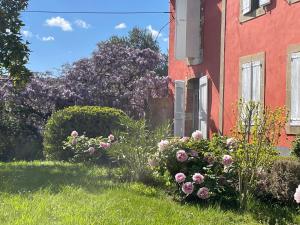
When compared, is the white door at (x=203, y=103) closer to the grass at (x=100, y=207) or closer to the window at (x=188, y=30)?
the window at (x=188, y=30)

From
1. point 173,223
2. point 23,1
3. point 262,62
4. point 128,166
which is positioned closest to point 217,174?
point 173,223

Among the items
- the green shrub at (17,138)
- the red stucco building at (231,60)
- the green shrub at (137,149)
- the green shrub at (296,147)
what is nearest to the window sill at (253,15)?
the red stucco building at (231,60)

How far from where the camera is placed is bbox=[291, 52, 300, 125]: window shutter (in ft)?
33.5

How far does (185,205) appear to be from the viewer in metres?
7.35

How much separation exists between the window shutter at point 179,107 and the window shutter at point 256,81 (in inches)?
200

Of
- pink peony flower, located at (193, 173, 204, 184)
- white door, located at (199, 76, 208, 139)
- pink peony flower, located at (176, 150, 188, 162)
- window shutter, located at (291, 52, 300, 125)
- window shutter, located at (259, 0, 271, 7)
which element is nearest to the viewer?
pink peony flower, located at (193, 173, 204, 184)

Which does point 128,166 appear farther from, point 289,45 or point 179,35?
point 179,35

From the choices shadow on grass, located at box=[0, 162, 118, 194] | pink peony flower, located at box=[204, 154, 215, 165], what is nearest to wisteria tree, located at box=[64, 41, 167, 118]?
shadow on grass, located at box=[0, 162, 118, 194]

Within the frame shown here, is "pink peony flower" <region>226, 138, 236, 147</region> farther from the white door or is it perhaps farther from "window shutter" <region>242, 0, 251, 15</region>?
the white door

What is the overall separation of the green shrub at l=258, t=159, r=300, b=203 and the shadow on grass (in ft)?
8.49

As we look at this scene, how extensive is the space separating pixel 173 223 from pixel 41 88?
18.0 metres

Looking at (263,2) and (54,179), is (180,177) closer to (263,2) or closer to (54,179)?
(54,179)

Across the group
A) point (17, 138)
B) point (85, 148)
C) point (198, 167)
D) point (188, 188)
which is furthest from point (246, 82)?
point (17, 138)

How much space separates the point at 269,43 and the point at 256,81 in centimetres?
96
